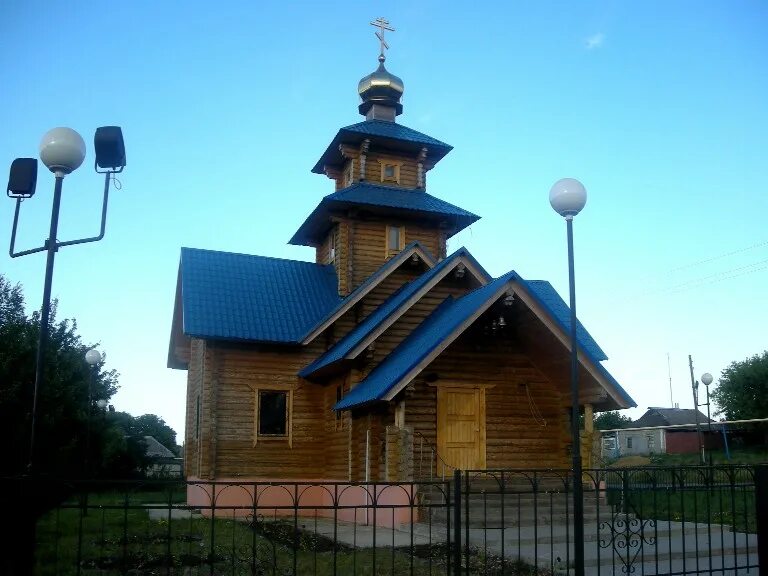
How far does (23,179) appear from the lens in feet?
22.4

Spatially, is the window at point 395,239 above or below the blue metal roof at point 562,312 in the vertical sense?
above

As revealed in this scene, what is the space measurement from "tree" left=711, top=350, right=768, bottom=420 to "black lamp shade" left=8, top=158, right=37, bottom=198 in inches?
2233

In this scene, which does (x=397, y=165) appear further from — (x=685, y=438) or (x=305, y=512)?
(x=685, y=438)

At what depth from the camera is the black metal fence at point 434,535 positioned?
675 centimetres

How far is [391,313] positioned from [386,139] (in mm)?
7296

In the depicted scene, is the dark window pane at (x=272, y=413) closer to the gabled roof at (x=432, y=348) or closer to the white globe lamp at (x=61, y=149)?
the gabled roof at (x=432, y=348)

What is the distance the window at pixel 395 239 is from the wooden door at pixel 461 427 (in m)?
5.97

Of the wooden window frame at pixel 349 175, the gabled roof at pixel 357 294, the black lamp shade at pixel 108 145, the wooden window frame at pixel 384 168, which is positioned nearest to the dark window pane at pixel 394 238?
the wooden window frame at pixel 384 168

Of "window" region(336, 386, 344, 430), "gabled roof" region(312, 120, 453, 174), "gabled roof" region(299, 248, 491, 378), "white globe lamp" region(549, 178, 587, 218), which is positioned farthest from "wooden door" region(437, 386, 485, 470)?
"gabled roof" region(312, 120, 453, 174)

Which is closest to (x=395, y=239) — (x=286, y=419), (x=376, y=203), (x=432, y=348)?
(x=376, y=203)

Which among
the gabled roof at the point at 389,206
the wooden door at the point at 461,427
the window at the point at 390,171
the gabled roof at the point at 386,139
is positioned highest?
the gabled roof at the point at 386,139

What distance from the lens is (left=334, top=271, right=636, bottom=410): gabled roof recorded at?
42.9ft

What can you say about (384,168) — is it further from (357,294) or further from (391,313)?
(391,313)

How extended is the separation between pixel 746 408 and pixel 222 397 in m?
49.9
